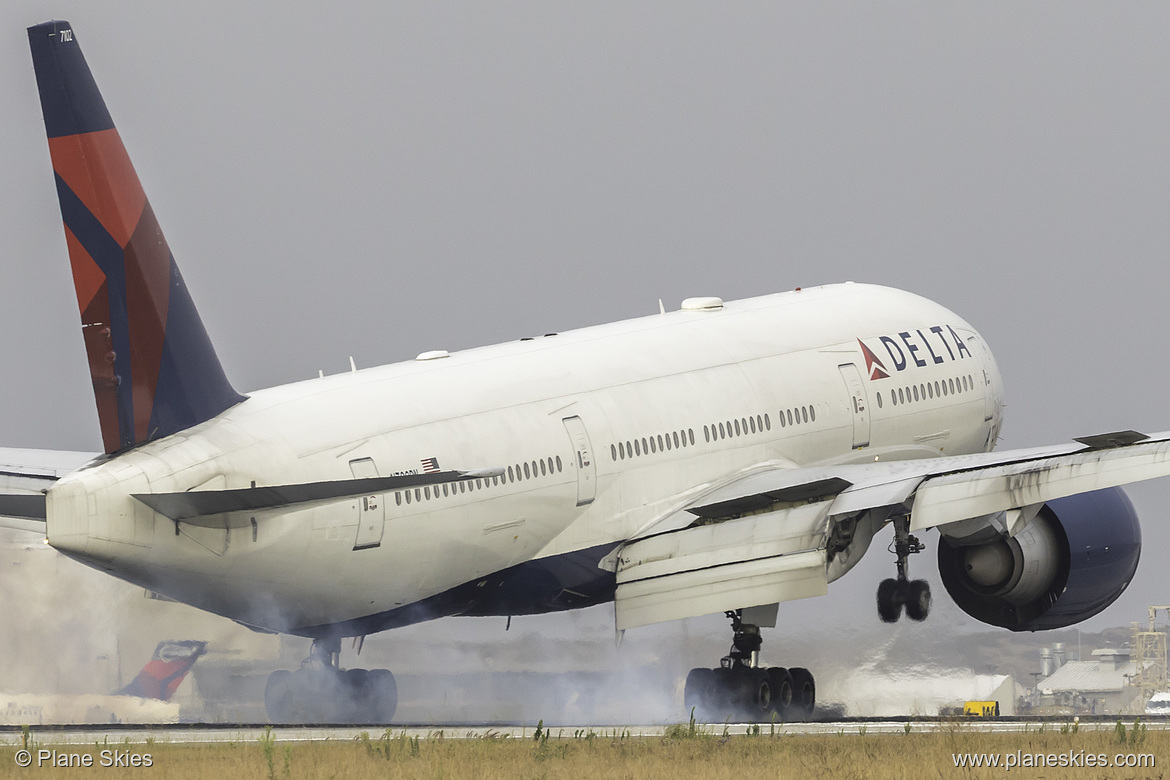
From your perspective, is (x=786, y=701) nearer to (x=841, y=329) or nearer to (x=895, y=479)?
(x=895, y=479)

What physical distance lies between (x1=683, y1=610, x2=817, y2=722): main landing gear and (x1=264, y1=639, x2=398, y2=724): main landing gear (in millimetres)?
4536

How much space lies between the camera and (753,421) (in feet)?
113

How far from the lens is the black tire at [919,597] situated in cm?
3572

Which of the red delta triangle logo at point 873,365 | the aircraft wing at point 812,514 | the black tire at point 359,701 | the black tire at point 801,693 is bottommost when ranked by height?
the black tire at point 801,693

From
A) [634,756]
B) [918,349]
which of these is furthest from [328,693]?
[918,349]

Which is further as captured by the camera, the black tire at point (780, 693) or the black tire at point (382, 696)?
the black tire at point (780, 693)

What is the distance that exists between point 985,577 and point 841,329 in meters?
5.02

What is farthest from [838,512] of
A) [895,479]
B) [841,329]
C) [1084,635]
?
[1084,635]

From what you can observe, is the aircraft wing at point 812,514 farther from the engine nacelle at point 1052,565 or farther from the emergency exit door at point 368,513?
the emergency exit door at point 368,513

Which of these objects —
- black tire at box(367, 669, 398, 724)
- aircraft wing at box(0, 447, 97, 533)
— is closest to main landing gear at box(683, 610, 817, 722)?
black tire at box(367, 669, 398, 724)

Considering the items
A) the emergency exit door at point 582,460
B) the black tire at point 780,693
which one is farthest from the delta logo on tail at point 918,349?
the emergency exit door at point 582,460

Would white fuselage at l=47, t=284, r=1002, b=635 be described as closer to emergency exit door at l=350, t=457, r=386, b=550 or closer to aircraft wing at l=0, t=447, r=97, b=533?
emergency exit door at l=350, t=457, r=386, b=550

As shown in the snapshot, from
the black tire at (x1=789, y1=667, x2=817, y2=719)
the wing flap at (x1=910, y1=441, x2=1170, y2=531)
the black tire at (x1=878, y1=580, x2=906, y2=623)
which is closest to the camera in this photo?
the wing flap at (x1=910, y1=441, x2=1170, y2=531)

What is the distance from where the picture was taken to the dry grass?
77.5 feet
